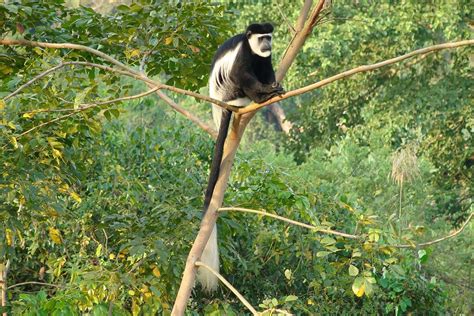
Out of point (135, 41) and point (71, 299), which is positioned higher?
point (135, 41)

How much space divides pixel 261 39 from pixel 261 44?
0.10ft

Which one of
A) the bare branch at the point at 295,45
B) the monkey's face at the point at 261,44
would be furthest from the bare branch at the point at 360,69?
the monkey's face at the point at 261,44

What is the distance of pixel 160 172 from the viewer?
4.49m

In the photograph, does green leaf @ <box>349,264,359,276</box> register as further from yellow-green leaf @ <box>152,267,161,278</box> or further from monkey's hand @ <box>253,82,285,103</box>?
yellow-green leaf @ <box>152,267,161,278</box>

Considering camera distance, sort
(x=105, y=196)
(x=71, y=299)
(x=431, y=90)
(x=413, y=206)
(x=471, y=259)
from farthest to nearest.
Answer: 1. (x=413, y=206)
2. (x=471, y=259)
3. (x=431, y=90)
4. (x=105, y=196)
5. (x=71, y=299)

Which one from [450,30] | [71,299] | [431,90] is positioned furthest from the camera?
[431,90]

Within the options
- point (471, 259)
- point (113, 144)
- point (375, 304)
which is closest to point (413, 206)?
point (471, 259)

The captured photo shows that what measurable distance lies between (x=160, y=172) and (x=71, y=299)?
1609mm

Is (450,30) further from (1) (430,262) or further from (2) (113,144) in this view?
(2) (113,144)

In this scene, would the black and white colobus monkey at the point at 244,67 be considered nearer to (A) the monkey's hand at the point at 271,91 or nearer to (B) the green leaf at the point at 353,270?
(A) the monkey's hand at the point at 271,91

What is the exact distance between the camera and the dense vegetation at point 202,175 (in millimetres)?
2896

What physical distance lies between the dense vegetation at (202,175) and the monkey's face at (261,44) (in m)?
0.17

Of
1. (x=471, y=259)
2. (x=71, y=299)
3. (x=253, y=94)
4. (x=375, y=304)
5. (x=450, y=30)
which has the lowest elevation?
(x=471, y=259)

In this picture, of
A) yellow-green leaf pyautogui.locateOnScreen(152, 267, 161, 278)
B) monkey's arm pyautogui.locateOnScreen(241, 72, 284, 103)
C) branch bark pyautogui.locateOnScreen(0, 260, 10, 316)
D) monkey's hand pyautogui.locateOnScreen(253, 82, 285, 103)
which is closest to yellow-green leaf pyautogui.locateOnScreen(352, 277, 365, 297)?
monkey's hand pyautogui.locateOnScreen(253, 82, 285, 103)
